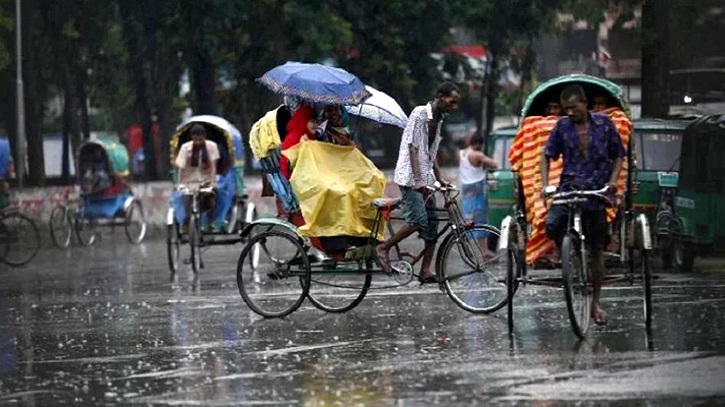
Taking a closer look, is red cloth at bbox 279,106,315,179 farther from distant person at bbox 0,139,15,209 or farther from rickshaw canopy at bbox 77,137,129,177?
rickshaw canopy at bbox 77,137,129,177

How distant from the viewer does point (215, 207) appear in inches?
953

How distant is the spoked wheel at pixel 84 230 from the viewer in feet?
108

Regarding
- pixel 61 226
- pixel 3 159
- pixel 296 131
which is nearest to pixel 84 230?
pixel 61 226

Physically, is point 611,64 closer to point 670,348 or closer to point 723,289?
point 723,289

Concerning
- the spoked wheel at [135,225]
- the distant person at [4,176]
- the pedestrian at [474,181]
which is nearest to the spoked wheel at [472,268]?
the pedestrian at [474,181]

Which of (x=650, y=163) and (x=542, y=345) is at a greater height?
(x=650, y=163)

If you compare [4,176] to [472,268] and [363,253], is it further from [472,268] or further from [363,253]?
[472,268]

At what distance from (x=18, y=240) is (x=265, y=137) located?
34.3 ft

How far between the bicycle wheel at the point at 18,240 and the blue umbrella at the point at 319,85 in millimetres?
10534

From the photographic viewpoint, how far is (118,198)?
3434 centimetres

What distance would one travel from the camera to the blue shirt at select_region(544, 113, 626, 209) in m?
13.2

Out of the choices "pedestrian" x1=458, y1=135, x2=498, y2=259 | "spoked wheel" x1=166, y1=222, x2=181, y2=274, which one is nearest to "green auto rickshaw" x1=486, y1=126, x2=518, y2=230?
"pedestrian" x1=458, y1=135, x2=498, y2=259

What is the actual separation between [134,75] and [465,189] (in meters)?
15.8

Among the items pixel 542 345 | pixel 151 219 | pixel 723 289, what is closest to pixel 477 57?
pixel 151 219
